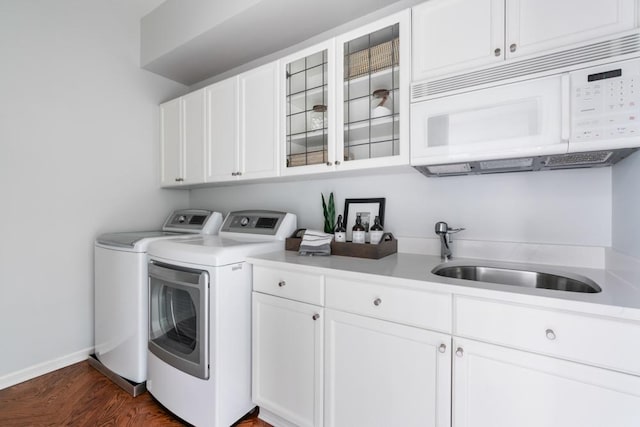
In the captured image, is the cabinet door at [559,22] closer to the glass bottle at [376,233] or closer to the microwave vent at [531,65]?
the microwave vent at [531,65]

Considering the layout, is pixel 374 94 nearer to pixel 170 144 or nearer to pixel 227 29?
pixel 227 29

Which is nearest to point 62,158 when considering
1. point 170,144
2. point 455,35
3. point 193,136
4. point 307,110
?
point 170,144

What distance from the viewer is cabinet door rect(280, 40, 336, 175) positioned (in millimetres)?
1692

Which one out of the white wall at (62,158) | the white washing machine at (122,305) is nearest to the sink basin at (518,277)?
the white washing machine at (122,305)

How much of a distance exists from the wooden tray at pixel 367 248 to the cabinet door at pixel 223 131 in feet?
2.87

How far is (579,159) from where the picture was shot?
1.21 m

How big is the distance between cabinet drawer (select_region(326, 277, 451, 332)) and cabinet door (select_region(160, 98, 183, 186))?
1945mm

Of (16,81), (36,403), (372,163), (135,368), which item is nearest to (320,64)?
(372,163)

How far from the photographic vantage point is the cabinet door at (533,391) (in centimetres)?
82

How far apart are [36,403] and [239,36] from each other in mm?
2739

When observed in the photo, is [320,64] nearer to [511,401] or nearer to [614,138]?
[614,138]

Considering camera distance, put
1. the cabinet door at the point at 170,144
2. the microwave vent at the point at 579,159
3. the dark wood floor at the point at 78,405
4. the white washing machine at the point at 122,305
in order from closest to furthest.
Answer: the microwave vent at the point at 579,159 → the dark wood floor at the point at 78,405 → the white washing machine at the point at 122,305 → the cabinet door at the point at 170,144

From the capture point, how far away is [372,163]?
5.16 feet

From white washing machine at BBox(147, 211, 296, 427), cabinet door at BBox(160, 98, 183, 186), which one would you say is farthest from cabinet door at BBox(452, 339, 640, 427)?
cabinet door at BBox(160, 98, 183, 186)
